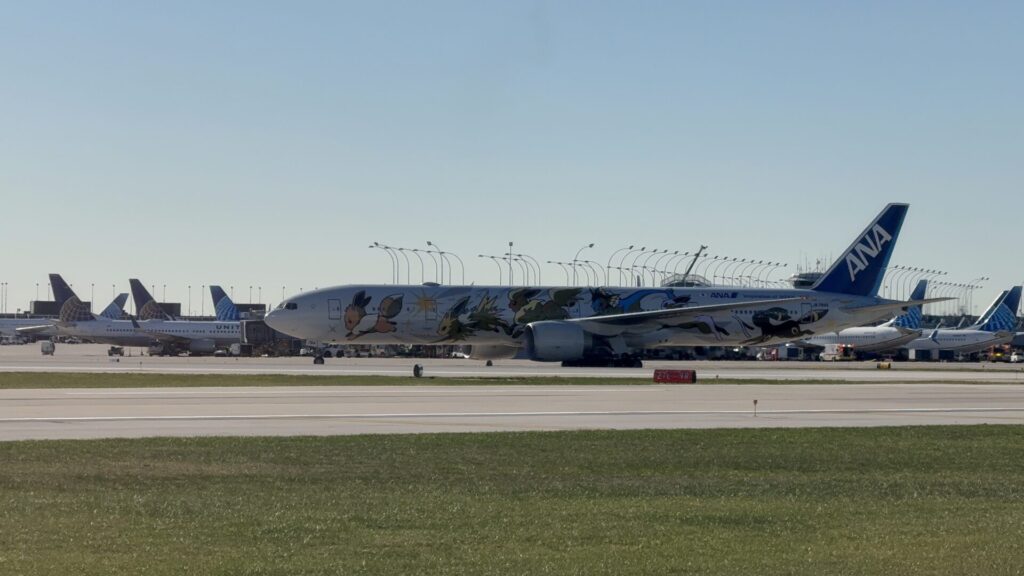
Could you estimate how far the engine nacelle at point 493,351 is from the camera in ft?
234

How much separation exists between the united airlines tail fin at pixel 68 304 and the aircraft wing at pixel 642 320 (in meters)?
70.0

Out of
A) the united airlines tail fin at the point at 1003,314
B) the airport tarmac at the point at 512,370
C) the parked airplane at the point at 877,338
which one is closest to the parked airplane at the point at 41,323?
the airport tarmac at the point at 512,370

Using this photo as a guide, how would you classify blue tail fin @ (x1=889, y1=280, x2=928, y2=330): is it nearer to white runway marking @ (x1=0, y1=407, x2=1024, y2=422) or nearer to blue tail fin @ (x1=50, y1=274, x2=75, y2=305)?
blue tail fin @ (x1=50, y1=274, x2=75, y2=305)

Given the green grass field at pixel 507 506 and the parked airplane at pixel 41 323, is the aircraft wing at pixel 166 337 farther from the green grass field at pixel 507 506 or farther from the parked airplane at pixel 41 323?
the green grass field at pixel 507 506

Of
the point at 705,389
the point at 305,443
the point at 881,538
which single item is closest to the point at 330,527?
the point at 881,538

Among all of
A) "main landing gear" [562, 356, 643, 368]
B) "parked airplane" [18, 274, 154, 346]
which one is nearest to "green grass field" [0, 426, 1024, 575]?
"main landing gear" [562, 356, 643, 368]

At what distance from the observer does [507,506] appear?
15.8 m

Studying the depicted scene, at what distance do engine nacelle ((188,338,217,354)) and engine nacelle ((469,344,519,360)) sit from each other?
4779 centimetres

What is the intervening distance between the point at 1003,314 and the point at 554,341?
273 ft

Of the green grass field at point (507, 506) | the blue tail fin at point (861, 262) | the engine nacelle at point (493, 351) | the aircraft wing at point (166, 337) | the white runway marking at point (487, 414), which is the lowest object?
the green grass field at point (507, 506)

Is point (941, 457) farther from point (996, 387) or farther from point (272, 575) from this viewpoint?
point (996, 387)

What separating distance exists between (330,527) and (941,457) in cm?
1234

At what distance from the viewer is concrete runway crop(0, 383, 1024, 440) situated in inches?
1065

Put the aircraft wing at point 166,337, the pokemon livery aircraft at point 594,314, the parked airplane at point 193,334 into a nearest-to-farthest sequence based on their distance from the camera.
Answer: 1. the pokemon livery aircraft at point 594,314
2. the parked airplane at point 193,334
3. the aircraft wing at point 166,337
